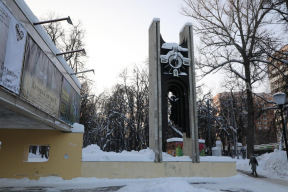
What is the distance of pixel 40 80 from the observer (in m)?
8.75

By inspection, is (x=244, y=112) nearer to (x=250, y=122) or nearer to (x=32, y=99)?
(x=250, y=122)

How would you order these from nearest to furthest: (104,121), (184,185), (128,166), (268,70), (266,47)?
(184,185) < (128,166) < (266,47) < (268,70) < (104,121)

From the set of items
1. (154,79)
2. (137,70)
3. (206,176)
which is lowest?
(206,176)

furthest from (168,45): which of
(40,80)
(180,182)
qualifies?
(180,182)

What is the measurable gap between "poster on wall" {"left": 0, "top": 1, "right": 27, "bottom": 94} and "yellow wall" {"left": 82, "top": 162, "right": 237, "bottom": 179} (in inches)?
281

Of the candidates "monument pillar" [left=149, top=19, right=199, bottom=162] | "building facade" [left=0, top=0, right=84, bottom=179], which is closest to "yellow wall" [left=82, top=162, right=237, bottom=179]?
"monument pillar" [left=149, top=19, right=199, bottom=162]

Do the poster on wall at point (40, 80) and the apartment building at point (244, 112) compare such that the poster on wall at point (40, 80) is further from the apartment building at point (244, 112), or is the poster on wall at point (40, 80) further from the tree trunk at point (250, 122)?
the apartment building at point (244, 112)

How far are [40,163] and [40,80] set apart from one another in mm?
5644

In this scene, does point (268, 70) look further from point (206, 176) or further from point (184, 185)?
point (184, 185)

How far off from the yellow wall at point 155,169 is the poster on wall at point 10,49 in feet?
23.4

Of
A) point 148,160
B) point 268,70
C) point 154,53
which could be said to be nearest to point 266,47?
point 268,70

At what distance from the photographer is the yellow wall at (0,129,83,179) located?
12.1 meters

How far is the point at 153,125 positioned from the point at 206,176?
439 cm

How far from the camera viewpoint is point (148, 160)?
13.5m
